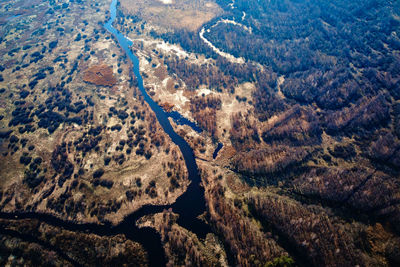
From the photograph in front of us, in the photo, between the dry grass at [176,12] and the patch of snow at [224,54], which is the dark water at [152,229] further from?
the dry grass at [176,12]

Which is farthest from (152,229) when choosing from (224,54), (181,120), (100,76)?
(224,54)

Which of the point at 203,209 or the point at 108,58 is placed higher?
the point at 108,58

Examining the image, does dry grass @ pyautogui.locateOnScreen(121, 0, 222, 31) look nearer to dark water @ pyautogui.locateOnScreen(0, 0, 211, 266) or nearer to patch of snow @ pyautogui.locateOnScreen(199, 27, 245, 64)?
patch of snow @ pyautogui.locateOnScreen(199, 27, 245, 64)

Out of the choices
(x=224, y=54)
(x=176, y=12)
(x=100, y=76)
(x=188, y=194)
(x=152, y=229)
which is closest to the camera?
(x=152, y=229)

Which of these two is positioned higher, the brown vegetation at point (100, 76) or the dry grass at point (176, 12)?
the dry grass at point (176, 12)

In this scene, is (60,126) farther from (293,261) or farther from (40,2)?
(40,2)

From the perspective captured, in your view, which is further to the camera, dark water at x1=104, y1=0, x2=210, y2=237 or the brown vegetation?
the brown vegetation

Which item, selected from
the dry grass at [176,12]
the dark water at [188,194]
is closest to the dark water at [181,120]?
the dark water at [188,194]

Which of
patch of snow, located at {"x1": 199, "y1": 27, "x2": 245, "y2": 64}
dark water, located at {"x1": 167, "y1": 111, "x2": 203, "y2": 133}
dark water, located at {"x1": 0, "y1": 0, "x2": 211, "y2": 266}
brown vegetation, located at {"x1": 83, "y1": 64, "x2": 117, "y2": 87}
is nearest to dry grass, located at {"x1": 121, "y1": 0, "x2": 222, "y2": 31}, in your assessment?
patch of snow, located at {"x1": 199, "y1": 27, "x2": 245, "y2": 64}

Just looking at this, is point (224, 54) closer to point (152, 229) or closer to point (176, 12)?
point (176, 12)

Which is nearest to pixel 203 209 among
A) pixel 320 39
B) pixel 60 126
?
pixel 60 126

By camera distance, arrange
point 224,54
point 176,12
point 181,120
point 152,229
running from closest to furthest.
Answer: point 152,229 → point 181,120 → point 224,54 → point 176,12
